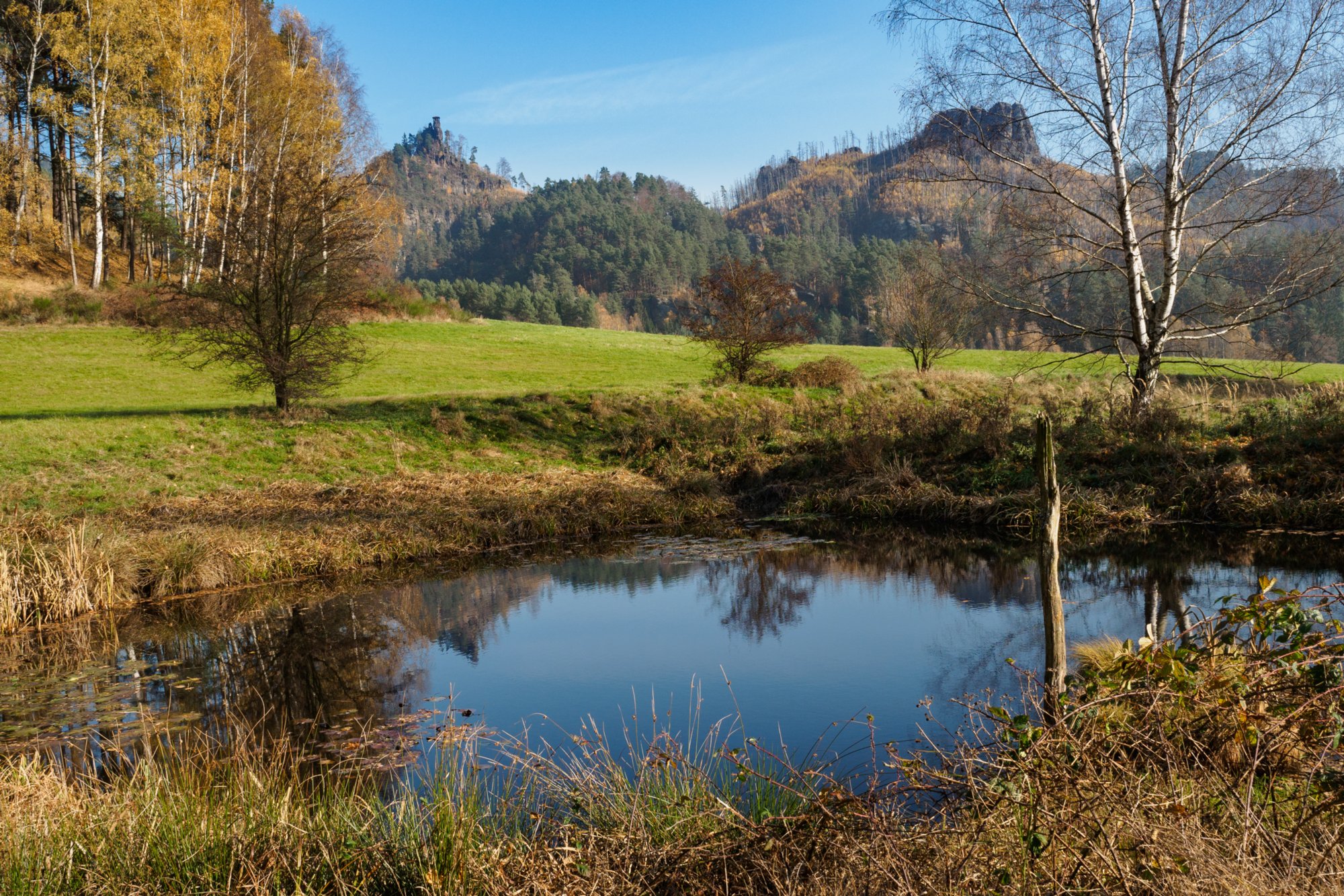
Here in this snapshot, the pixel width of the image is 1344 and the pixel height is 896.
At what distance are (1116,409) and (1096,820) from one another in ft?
52.2

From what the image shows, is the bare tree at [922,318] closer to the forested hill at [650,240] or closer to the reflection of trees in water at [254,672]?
the reflection of trees in water at [254,672]

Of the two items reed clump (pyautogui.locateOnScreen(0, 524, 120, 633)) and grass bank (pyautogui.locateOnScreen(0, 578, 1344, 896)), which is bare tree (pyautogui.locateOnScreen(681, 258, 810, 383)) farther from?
grass bank (pyautogui.locateOnScreen(0, 578, 1344, 896))

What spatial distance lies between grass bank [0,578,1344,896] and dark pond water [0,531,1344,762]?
1.81 metres

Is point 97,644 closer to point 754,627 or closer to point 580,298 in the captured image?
point 754,627

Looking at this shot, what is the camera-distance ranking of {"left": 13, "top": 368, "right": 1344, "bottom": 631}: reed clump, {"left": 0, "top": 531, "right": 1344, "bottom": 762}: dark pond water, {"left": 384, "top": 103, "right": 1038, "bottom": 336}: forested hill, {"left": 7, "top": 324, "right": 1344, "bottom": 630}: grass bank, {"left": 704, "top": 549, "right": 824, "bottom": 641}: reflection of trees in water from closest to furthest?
{"left": 0, "top": 531, "right": 1344, "bottom": 762}: dark pond water → {"left": 704, "top": 549, "right": 824, "bottom": 641}: reflection of trees in water → {"left": 13, "top": 368, "right": 1344, "bottom": 631}: reed clump → {"left": 7, "top": 324, "right": 1344, "bottom": 630}: grass bank → {"left": 384, "top": 103, "right": 1038, "bottom": 336}: forested hill

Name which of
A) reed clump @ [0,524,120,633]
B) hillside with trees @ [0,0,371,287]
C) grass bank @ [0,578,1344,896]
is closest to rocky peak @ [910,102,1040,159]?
grass bank @ [0,578,1344,896]

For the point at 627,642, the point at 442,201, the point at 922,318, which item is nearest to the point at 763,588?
the point at 627,642

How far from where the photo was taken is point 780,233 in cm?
13275

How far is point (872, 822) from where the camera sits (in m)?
3.54

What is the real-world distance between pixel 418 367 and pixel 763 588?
70.7 ft

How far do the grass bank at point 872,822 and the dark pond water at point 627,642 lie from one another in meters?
1.81

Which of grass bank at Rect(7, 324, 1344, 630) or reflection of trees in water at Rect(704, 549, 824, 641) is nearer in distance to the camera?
reflection of trees in water at Rect(704, 549, 824, 641)

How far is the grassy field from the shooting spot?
23469mm

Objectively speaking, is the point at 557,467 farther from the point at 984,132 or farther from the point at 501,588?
the point at 984,132
